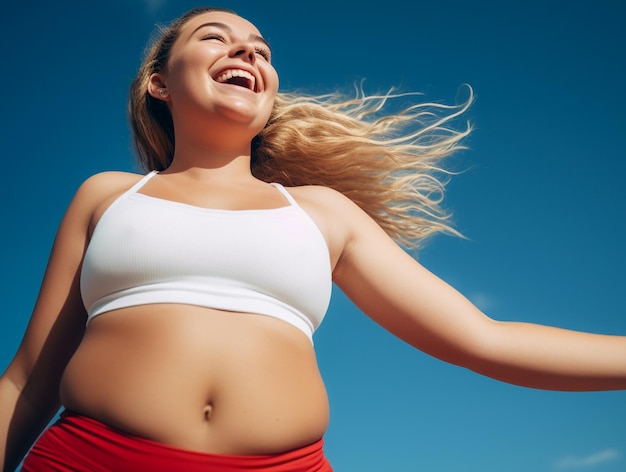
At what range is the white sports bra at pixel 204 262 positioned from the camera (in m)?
2.16

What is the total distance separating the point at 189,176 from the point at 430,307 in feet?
4.26

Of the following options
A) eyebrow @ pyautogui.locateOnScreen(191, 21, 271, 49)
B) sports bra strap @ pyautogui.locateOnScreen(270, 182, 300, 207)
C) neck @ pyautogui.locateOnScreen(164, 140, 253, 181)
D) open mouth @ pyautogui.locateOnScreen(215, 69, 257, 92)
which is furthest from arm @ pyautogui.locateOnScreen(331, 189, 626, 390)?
eyebrow @ pyautogui.locateOnScreen(191, 21, 271, 49)

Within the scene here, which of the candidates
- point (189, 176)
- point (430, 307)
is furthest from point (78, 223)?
point (430, 307)

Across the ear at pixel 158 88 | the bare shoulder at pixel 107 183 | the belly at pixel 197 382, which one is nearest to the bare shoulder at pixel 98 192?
the bare shoulder at pixel 107 183

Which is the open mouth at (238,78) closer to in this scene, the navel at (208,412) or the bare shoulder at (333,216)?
the bare shoulder at (333,216)

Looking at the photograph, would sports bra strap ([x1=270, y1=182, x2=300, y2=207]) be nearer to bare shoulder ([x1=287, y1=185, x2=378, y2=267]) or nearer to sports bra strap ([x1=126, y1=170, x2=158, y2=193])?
bare shoulder ([x1=287, y1=185, x2=378, y2=267])

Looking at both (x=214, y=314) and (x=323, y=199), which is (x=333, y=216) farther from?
(x=214, y=314)

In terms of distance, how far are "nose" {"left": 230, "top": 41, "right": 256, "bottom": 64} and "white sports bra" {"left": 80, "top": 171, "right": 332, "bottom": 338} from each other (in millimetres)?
980

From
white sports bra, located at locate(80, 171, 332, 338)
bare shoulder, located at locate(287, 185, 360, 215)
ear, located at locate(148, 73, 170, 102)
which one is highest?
ear, located at locate(148, 73, 170, 102)

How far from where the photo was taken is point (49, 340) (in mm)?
2479

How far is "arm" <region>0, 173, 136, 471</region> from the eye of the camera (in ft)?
7.70

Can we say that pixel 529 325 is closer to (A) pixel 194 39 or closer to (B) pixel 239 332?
(B) pixel 239 332

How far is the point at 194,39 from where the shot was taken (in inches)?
123

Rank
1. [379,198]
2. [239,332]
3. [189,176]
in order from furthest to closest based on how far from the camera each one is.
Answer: [379,198]
[189,176]
[239,332]
